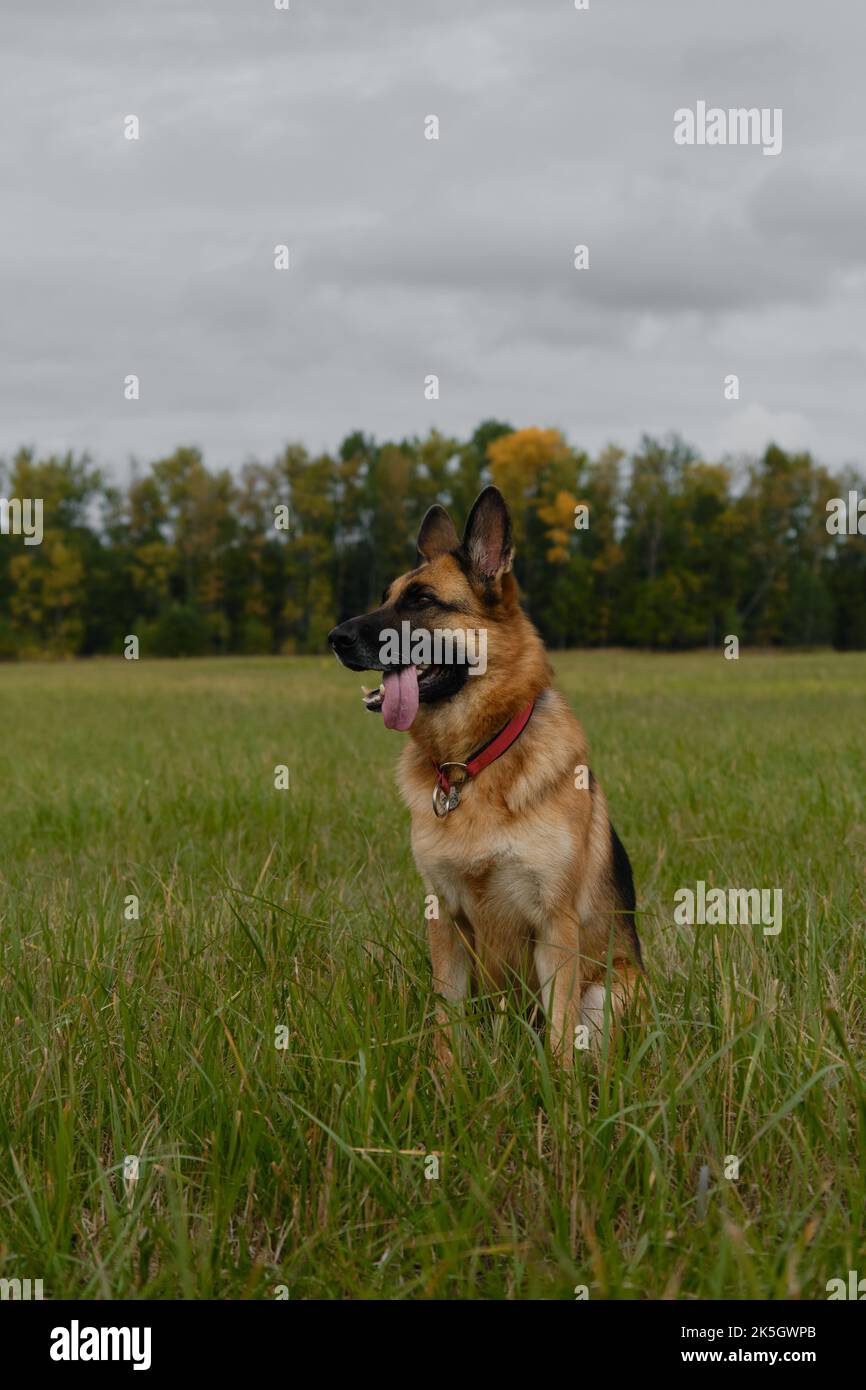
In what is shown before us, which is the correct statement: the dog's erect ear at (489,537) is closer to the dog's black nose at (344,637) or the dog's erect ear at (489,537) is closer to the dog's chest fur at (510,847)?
the dog's black nose at (344,637)

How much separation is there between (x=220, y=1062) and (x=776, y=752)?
8.34 meters

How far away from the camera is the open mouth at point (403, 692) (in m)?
3.62

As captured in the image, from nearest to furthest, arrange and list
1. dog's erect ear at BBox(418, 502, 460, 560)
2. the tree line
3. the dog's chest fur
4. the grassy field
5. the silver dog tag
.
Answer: the grassy field, the dog's chest fur, the silver dog tag, dog's erect ear at BBox(418, 502, 460, 560), the tree line

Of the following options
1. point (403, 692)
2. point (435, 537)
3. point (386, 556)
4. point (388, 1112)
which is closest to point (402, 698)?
point (403, 692)

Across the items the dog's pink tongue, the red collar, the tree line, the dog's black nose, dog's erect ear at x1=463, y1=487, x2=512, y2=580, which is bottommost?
the red collar

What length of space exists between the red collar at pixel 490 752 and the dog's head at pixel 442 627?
0.22 metres

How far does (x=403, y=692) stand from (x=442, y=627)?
29 cm

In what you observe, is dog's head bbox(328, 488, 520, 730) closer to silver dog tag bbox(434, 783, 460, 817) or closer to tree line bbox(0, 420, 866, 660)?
silver dog tag bbox(434, 783, 460, 817)

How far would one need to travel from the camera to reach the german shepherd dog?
3383mm

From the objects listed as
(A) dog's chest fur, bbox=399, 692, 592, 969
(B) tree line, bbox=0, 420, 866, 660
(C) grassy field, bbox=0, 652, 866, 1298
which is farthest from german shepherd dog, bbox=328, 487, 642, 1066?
(B) tree line, bbox=0, 420, 866, 660

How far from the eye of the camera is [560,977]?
10.7 ft

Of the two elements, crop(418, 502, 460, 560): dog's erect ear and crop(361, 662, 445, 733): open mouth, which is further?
crop(418, 502, 460, 560): dog's erect ear

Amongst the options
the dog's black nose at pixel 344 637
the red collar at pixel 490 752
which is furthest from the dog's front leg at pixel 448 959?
the dog's black nose at pixel 344 637

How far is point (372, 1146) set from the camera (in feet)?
8.31
